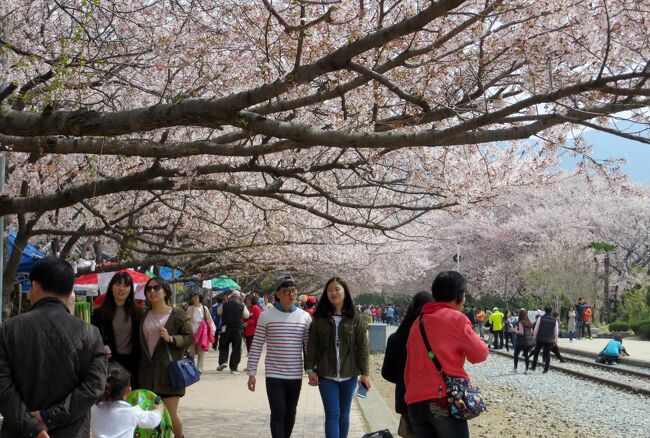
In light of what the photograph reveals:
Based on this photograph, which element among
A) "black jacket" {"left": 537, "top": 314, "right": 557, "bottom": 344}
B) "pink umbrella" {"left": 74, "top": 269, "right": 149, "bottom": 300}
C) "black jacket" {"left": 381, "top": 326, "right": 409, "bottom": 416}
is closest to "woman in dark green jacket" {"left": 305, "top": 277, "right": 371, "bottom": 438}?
"black jacket" {"left": 381, "top": 326, "right": 409, "bottom": 416}

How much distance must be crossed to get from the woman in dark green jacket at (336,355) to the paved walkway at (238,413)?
1773 mm

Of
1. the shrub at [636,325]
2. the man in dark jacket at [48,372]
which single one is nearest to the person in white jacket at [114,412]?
the man in dark jacket at [48,372]

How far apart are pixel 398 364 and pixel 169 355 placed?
2.00 metres

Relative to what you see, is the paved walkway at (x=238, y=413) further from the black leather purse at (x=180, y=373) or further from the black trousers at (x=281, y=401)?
the black leather purse at (x=180, y=373)

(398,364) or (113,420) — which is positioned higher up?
(398,364)

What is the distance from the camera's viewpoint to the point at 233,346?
1778cm

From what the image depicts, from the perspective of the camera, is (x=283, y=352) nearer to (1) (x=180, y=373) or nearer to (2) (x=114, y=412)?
(1) (x=180, y=373)

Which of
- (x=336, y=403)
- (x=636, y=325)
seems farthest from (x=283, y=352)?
(x=636, y=325)

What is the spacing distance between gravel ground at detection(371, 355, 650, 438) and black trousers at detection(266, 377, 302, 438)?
150 inches

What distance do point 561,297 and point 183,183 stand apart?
3762 centimetres

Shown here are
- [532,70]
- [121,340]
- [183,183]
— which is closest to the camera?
[121,340]

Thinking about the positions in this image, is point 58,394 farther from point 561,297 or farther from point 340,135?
point 561,297

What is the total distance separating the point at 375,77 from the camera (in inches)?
241

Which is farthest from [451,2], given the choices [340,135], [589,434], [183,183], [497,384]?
[497,384]
